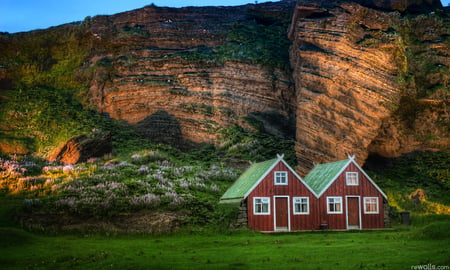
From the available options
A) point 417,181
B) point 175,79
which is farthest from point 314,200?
point 175,79

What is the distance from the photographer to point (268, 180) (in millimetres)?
46219

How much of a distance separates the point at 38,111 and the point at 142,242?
4906 cm

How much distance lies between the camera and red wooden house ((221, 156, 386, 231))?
4562cm

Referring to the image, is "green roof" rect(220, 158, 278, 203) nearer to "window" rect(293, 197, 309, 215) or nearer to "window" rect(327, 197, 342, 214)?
"window" rect(293, 197, 309, 215)

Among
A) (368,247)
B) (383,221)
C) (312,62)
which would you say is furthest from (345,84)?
(368,247)

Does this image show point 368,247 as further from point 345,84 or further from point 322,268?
point 345,84

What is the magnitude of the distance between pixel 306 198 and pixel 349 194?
4.36 m

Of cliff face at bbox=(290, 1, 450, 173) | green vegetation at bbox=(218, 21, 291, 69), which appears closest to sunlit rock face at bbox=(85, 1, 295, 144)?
green vegetation at bbox=(218, 21, 291, 69)

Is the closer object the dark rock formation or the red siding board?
the red siding board

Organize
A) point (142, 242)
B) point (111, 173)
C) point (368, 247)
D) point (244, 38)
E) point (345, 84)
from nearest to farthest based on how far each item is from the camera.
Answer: point (368, 247) → point (142, 242) → point (111, 173) → point (345, 84) → point (244, 38)

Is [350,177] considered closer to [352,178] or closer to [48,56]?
[352,178]

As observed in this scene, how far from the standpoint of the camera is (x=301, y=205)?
47.2 meters

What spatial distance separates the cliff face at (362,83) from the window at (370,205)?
1364 centimetres

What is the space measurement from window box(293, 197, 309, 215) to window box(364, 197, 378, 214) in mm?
5888
